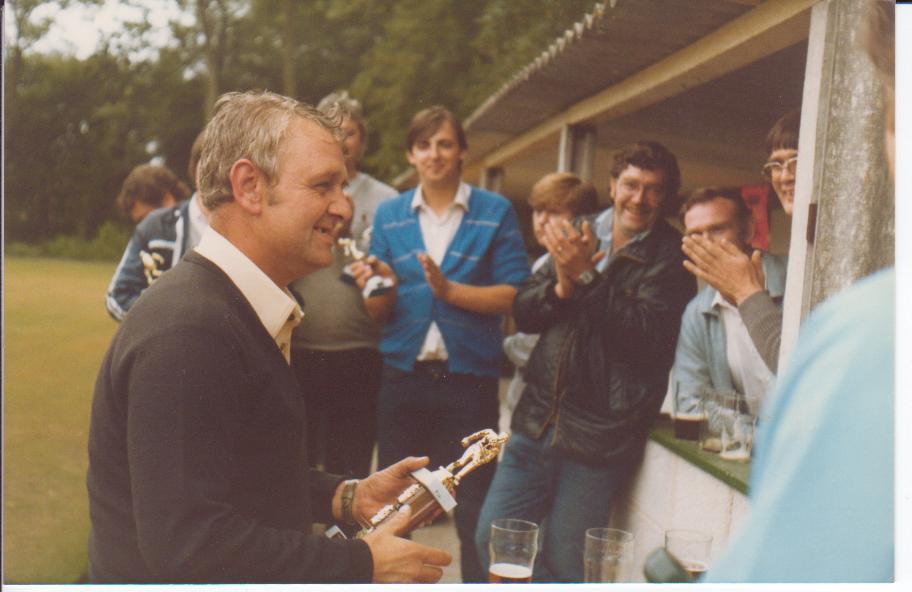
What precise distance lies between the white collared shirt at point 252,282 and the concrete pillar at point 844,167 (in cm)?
103

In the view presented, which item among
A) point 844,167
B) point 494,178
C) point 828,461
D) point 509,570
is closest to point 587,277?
point 844,167

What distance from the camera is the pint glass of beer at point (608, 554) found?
1.68 metres

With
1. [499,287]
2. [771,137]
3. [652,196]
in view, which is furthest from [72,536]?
[771,137]

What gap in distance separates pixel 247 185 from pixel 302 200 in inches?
3.5

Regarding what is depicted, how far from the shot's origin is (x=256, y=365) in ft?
3.96

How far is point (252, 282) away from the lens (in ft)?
4.22

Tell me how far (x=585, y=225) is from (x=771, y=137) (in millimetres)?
456

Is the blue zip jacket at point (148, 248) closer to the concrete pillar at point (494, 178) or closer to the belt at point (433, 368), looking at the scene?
the belt at point (433, 368)

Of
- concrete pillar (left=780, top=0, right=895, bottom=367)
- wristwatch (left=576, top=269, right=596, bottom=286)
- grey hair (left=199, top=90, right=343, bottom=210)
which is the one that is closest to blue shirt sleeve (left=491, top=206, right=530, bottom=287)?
wristwatch (left=576, top=269, right=596, bottom=286)

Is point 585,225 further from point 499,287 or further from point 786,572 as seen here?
point 786,572

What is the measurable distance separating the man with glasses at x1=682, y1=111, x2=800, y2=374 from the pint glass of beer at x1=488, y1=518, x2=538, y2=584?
2.09ft

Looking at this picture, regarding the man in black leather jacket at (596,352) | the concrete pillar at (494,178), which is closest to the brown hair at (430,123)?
the man in black leather jacket at (596,352)

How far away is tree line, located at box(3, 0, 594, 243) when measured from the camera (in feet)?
6.66

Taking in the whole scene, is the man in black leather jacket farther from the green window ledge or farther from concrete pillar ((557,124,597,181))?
concrete pillar ((557,124,597,181))
